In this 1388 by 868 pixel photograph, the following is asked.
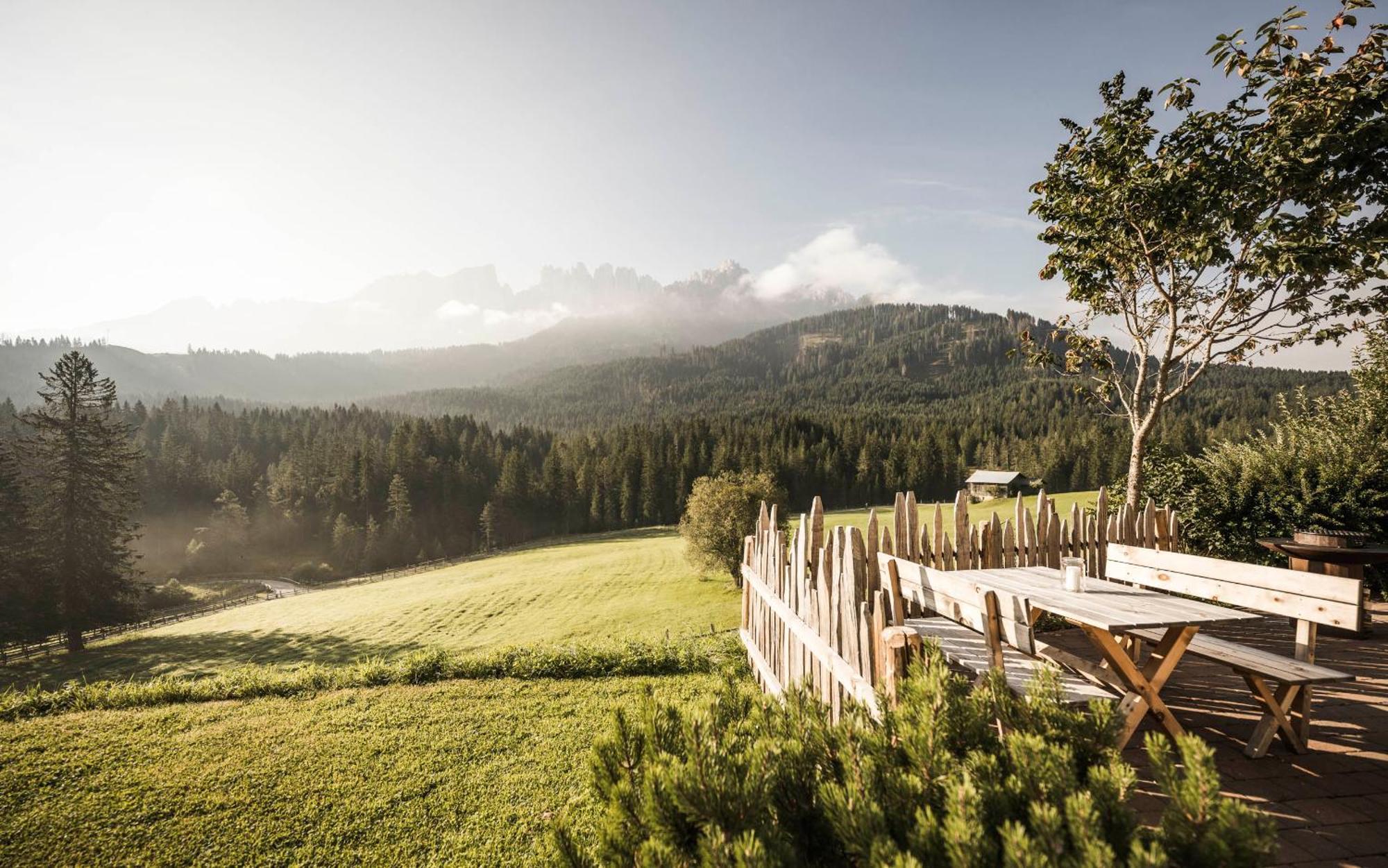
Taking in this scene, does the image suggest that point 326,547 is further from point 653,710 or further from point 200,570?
point 653,710

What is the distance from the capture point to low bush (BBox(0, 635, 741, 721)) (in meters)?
8.41

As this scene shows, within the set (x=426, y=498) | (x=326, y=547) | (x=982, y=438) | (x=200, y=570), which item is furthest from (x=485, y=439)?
(x=982, y=438)

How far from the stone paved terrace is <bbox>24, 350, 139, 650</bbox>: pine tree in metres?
42.2

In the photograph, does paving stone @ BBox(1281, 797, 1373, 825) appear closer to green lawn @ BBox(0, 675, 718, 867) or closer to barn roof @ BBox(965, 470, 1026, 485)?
green lawn @ BBox(0, 675, 718, 867)

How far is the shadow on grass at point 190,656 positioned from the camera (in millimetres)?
23969

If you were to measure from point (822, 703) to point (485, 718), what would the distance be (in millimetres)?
6627

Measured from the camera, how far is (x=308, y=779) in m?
6.01

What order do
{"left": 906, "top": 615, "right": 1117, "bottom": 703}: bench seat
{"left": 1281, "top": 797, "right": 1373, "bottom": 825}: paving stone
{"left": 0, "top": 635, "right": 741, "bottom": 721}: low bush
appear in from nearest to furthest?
{"left": 1281, "top": 797, "right": 1373, "bottom": 825}: paving stone → {"left": 906, "top": 615, "right": 1117, "bottom": 703}: bench seat → {"left": 0, "top": 635, "right": 741, "bottom": 721}: low bush

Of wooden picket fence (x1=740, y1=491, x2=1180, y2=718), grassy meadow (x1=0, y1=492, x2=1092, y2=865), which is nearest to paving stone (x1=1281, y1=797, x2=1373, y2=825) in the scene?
wooden picket fence (x1=740, y1=491, x2=1180, y2=718)

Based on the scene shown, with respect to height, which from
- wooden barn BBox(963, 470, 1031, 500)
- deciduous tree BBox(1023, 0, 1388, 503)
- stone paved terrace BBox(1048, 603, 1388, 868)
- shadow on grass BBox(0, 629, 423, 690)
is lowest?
shadow on grass BBox(0, 629, 423, 690)

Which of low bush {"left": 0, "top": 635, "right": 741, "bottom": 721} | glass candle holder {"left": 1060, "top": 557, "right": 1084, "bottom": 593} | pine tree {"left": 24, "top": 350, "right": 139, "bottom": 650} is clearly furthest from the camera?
pine tree {"left": 24, "top": 350, "right": 139, "bottom": 650}

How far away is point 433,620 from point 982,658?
102 ft

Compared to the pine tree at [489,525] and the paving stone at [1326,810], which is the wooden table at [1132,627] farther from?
the pine tree at [489,525]

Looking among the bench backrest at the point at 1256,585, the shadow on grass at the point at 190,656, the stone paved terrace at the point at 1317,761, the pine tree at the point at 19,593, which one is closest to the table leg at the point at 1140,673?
the stone paved terrace at the point at 1317,761
